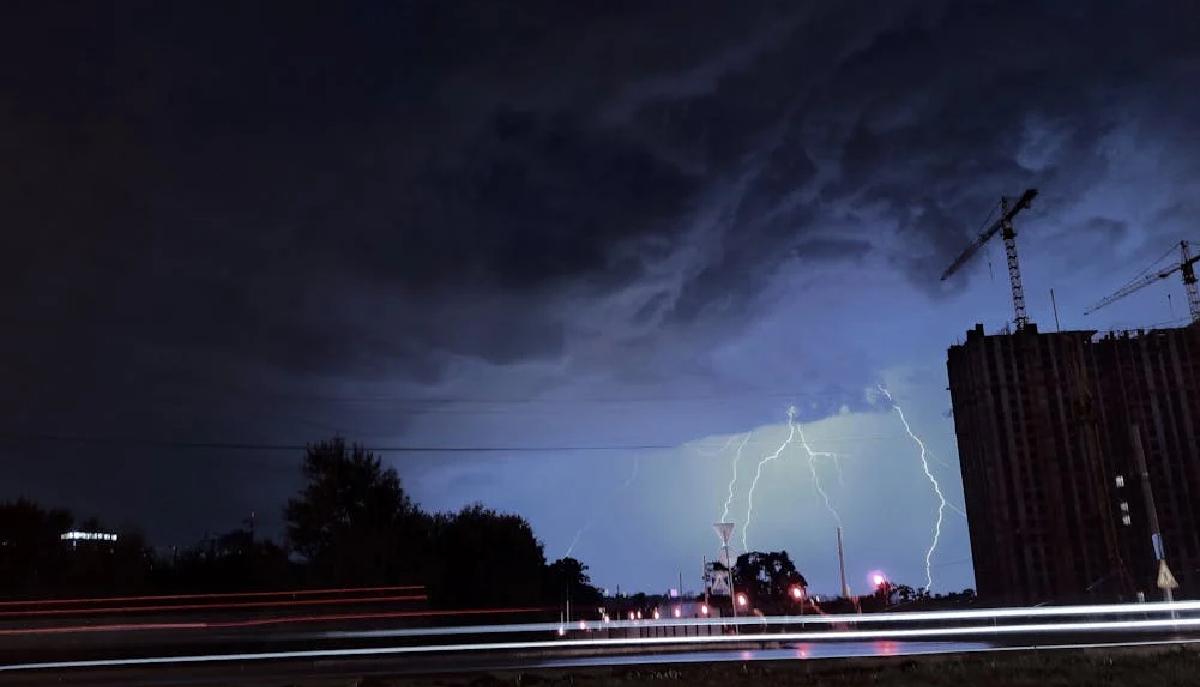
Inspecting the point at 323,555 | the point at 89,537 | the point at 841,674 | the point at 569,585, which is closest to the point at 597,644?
the point at 841,674

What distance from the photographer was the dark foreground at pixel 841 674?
12164 millimetres

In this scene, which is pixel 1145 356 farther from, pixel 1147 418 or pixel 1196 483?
pixel 1196 483

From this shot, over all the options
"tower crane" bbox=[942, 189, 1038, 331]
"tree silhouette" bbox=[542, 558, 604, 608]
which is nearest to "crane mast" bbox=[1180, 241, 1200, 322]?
"tower crane" bbox=[942, 189, 1038, 331]

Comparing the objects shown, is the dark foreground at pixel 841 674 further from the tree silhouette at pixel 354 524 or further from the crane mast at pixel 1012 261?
the crane mast at pixel 1012 261

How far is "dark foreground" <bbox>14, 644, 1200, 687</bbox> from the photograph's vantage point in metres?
12.2

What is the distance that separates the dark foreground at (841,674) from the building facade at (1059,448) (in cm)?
7132

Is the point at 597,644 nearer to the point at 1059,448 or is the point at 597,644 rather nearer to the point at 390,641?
the point at 390,641

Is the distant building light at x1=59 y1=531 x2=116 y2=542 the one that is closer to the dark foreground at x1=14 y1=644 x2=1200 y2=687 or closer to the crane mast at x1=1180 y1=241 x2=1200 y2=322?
the dark foreground at x1=14 y1=644 x2=1200 y2=687

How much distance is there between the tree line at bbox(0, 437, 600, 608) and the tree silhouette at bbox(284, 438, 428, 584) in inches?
2.1

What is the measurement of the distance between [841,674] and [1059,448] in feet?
292

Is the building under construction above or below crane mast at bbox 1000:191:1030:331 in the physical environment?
below

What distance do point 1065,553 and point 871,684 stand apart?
8393 centimetres

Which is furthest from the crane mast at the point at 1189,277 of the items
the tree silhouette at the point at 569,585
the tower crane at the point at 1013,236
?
the tree silhouette at the point at 569,585

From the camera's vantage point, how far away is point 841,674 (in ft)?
45.8
